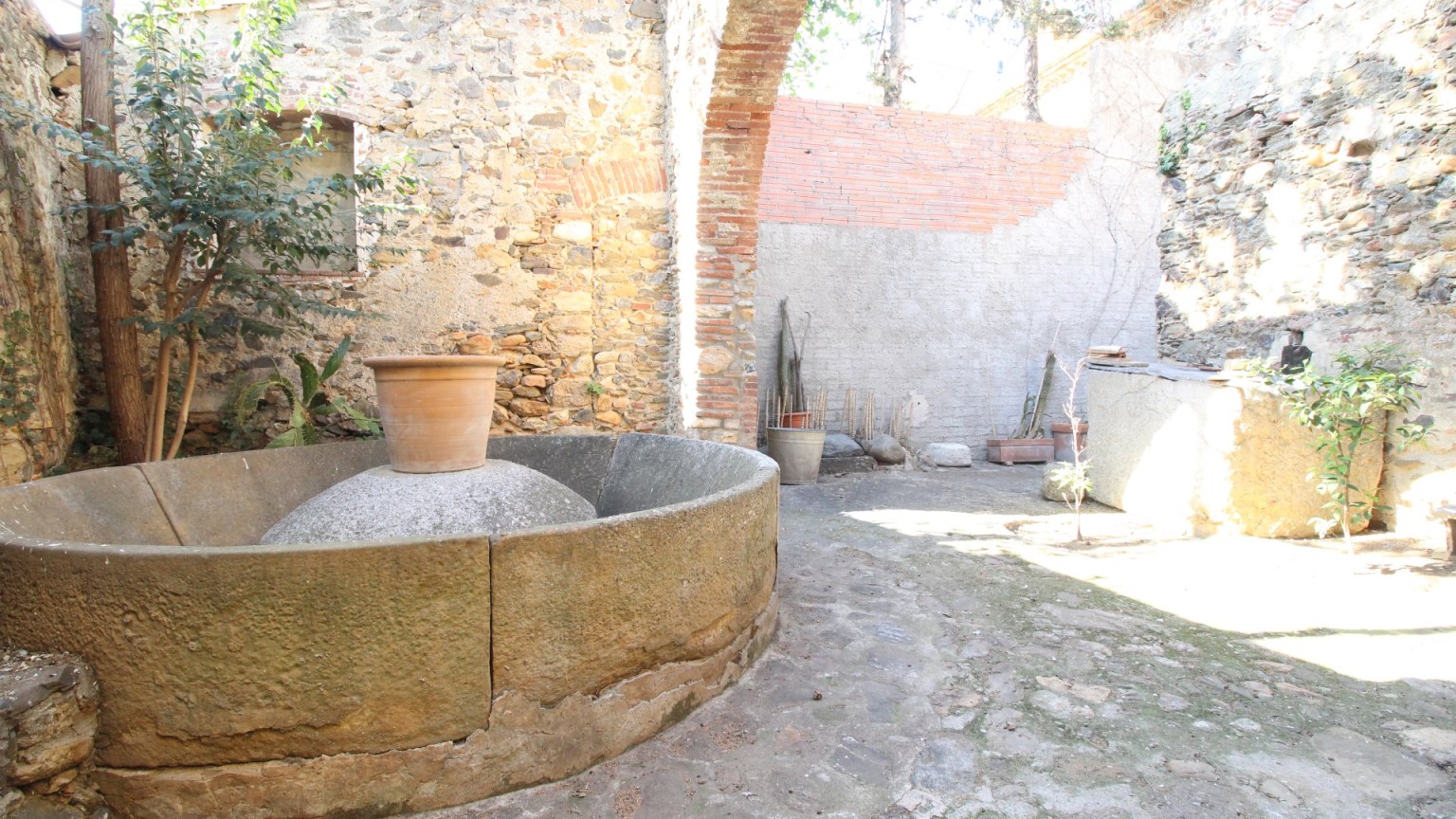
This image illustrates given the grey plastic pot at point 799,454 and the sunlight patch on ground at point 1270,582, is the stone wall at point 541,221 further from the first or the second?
the sunlight patch on ground at point 1270,582

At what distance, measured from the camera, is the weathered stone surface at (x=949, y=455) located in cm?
732

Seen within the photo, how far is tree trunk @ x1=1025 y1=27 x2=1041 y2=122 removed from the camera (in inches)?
412

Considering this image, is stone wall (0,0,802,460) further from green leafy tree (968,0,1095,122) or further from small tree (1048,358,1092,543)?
green leafy tree (968,0,1095,122)

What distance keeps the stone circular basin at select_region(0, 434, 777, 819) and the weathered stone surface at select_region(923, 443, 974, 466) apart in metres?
5.43

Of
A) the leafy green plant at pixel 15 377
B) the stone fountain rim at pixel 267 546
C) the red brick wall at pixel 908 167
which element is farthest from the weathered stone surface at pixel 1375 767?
the red brick wall at pixel 908 167

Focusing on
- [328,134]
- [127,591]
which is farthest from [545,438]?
[328,134]

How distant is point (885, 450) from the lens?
7.20m

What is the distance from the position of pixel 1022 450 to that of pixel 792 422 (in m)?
2.48

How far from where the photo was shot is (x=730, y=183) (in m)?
4.86

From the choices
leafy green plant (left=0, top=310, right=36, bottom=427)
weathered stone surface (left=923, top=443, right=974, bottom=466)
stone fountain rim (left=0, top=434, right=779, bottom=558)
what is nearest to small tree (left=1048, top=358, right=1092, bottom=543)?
weathered stone surface (left=923, top=443, right=974, bottom=466)

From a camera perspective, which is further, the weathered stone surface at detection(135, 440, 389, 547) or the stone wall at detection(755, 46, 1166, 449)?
the stone wall at detection(755, 46, 1166, 449)

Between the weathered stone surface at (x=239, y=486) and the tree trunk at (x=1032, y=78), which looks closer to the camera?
the weathered stone surface at (x=239, y=486)

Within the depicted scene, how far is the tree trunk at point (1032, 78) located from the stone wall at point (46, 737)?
11.3 metres

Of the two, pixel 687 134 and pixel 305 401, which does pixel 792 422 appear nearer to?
pixel 687 134
